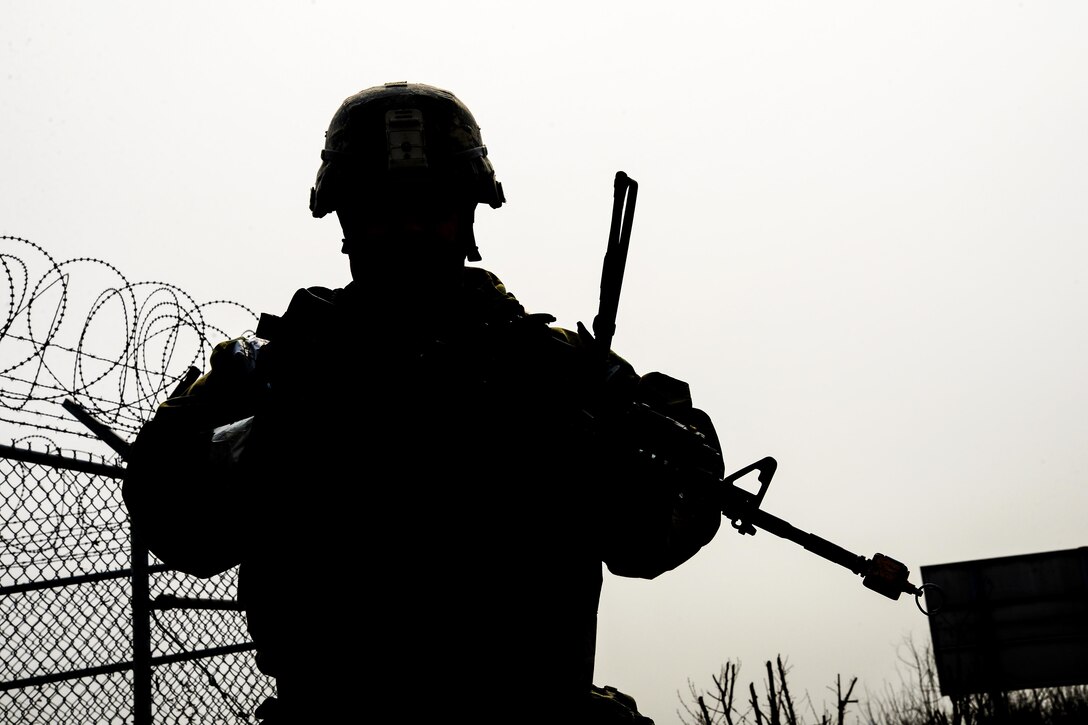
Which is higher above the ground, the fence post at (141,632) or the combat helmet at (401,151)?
the combat helmet at (401,151)

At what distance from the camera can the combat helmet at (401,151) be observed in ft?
9.85

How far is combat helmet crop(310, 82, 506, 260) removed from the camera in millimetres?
3002

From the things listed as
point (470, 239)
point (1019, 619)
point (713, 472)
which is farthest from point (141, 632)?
point (1019, 619)

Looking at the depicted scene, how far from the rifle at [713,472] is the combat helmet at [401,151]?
563 millimetres

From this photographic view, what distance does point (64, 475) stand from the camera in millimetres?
5133

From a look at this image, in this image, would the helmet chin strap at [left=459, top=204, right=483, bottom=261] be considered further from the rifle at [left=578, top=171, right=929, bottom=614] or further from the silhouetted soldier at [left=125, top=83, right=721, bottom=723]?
the rifle at [left=578, top=171, right=929, bottom=614]

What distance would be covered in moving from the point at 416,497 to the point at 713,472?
0.76 m

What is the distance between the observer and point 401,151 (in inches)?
118

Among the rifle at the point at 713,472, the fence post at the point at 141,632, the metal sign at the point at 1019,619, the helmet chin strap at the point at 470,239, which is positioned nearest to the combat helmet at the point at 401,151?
the helmet chin strap at the point at 470,239

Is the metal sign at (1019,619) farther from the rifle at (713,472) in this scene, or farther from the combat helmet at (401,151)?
the combat helmet at (401,151)

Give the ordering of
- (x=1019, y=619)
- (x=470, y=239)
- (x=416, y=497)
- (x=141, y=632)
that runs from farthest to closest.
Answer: (x=1019, y=619) < (x=141, y=632) < (x=470, y=239) < (x=416, y=497)

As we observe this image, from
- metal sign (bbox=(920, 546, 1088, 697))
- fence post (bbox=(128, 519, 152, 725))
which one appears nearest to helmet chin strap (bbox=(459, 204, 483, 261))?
fence post (bbox=(128, 519, 152, 725))

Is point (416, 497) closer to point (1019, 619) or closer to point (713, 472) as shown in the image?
point (713, 472)

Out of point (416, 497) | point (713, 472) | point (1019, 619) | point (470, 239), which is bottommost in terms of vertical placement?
point (416, 497)
